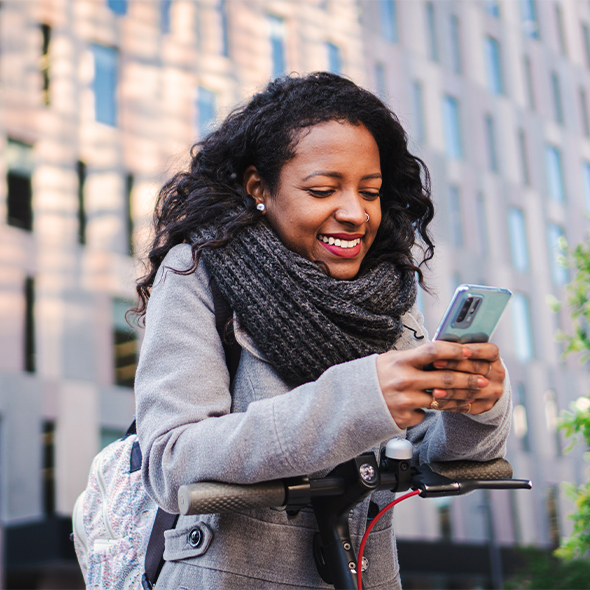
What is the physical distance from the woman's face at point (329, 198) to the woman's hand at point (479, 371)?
0.57 metres

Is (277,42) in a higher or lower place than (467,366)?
higher

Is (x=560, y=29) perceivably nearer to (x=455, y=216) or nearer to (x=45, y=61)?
(x=455, y=216)

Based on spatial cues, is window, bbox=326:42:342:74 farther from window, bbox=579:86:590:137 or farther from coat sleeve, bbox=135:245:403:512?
coat sleeve, bbox=135:245:403:512

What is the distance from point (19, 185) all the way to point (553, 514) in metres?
20.4

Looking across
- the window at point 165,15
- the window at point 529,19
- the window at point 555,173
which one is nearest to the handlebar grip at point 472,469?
the window at point 165,15

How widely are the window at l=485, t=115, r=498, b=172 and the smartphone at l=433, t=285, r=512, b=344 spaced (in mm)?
28226

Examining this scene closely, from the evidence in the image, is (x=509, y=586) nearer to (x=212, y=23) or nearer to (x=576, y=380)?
(x=576, y=380)

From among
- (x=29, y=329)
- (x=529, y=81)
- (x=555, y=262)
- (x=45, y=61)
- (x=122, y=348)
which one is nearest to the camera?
(x=29, y=329)

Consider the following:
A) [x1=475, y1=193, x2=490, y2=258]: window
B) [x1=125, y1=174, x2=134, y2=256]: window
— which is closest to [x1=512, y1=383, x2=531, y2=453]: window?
[x1=475, y1=193, x2=490, y2=258]: window

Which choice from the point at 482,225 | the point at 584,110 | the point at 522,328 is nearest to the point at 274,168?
the point at 482,225

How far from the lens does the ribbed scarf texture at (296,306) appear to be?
1.94m

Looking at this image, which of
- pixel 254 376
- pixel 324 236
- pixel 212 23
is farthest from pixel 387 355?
pixel 212 23

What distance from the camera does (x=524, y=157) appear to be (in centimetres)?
3027

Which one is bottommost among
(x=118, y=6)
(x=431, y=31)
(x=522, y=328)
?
(x=522, y=328)
